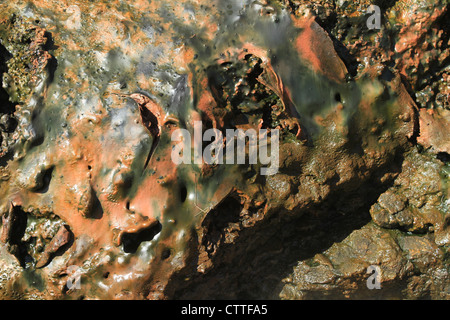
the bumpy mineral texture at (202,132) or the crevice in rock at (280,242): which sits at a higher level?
the bumpy mineral texture at (202,132)

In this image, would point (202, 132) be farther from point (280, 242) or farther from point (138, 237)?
point (280, 242)

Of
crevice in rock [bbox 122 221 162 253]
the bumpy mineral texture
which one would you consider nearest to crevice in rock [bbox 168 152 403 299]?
the bumpy mineral texture

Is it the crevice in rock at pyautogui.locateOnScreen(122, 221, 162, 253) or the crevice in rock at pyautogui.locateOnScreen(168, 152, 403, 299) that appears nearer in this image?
the crevice in rock at pyautogui.locateOnScreen(122, 221, 162, 253)

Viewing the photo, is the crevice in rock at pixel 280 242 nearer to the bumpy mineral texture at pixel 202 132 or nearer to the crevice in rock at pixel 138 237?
the bumpy mineral texture at pixel 202 132

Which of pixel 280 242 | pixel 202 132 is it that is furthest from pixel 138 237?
pixel 280 242

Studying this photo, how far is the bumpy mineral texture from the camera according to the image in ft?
7.77

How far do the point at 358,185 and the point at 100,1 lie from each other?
80.7 inches

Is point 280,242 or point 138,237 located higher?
point 138,237

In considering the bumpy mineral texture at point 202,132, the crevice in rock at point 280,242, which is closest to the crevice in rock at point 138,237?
the bumpy mineral texture at point 202,132

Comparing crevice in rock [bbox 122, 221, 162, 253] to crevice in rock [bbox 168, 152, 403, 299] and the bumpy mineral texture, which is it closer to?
the bumpy mineral texture

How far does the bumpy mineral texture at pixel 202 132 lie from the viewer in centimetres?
237

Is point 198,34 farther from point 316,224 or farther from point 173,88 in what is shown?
point 316,224

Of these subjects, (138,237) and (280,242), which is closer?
(138,237)

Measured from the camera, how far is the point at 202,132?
2379mm
